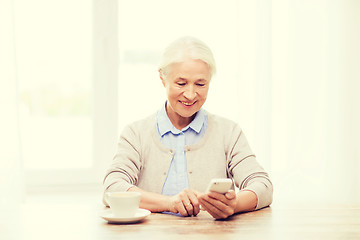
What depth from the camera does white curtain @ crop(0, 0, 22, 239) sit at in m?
2.56

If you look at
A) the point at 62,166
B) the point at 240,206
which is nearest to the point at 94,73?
the point at 62,166

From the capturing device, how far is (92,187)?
9.77 ft

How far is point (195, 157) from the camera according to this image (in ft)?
6.02

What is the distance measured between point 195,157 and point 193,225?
22.6 inches

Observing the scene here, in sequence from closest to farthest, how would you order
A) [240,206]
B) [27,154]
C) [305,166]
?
[240,206] < [27,154] < [305,166]

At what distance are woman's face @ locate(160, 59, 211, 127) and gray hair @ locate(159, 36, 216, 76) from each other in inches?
Answer: 0.7

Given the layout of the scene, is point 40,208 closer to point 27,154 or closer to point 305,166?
point 27,154

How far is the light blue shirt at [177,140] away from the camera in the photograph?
183 centimetres

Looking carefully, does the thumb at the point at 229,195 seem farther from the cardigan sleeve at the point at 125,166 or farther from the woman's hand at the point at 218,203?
the cardigan sleeve at the point at 125,166

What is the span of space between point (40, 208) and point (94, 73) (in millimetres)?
1514

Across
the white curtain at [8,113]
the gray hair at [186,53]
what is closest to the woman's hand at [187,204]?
the gray hair at [186,53]

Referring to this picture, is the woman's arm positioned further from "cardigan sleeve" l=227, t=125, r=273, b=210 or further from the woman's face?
the woman's face

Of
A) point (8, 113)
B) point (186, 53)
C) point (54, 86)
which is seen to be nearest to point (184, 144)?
point (186, 53)

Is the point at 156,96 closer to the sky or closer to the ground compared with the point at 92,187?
closer to the sky
